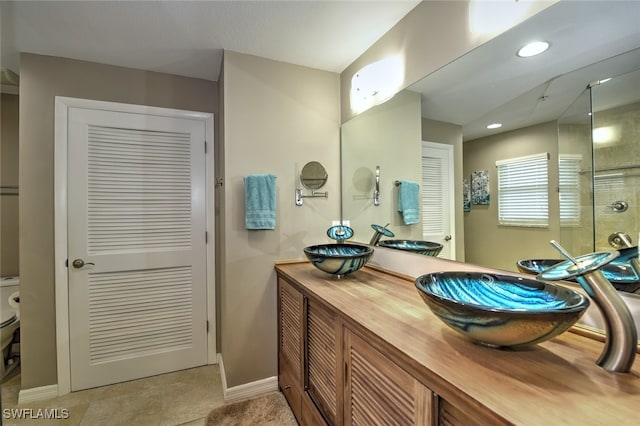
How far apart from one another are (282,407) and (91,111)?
2.58 metres

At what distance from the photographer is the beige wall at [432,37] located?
129 centimetres

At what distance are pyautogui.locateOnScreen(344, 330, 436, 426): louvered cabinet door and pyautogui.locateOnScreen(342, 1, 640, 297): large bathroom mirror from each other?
69 centimetres

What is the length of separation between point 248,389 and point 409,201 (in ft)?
5.71

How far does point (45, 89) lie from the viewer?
2.03 metres

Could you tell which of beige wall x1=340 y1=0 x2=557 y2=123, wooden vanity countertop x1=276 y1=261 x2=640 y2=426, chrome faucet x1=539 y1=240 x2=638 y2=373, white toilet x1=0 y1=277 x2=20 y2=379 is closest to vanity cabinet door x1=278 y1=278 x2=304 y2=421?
wooden vanity countertop x1=276 y1=261 x2=640 y2=426

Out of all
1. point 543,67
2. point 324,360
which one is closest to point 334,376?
point 324,360

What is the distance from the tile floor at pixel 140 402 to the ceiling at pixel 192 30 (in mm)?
2459

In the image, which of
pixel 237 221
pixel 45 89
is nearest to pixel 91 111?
pixel 45 89

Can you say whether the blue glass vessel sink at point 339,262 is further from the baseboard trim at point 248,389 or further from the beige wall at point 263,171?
the baseboard trim at point 248,389

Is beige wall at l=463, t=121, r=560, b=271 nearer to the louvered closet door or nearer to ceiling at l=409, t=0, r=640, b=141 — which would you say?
ceiling at l=409, t=0, r=640, b=141

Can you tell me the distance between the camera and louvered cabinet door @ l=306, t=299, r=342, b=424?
1.23 meters

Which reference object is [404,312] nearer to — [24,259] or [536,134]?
[536,134]

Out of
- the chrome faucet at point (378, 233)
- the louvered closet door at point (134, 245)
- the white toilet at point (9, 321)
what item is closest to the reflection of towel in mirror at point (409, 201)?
the chrome faucet at point (378, 233)

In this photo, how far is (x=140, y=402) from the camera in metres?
1.99
